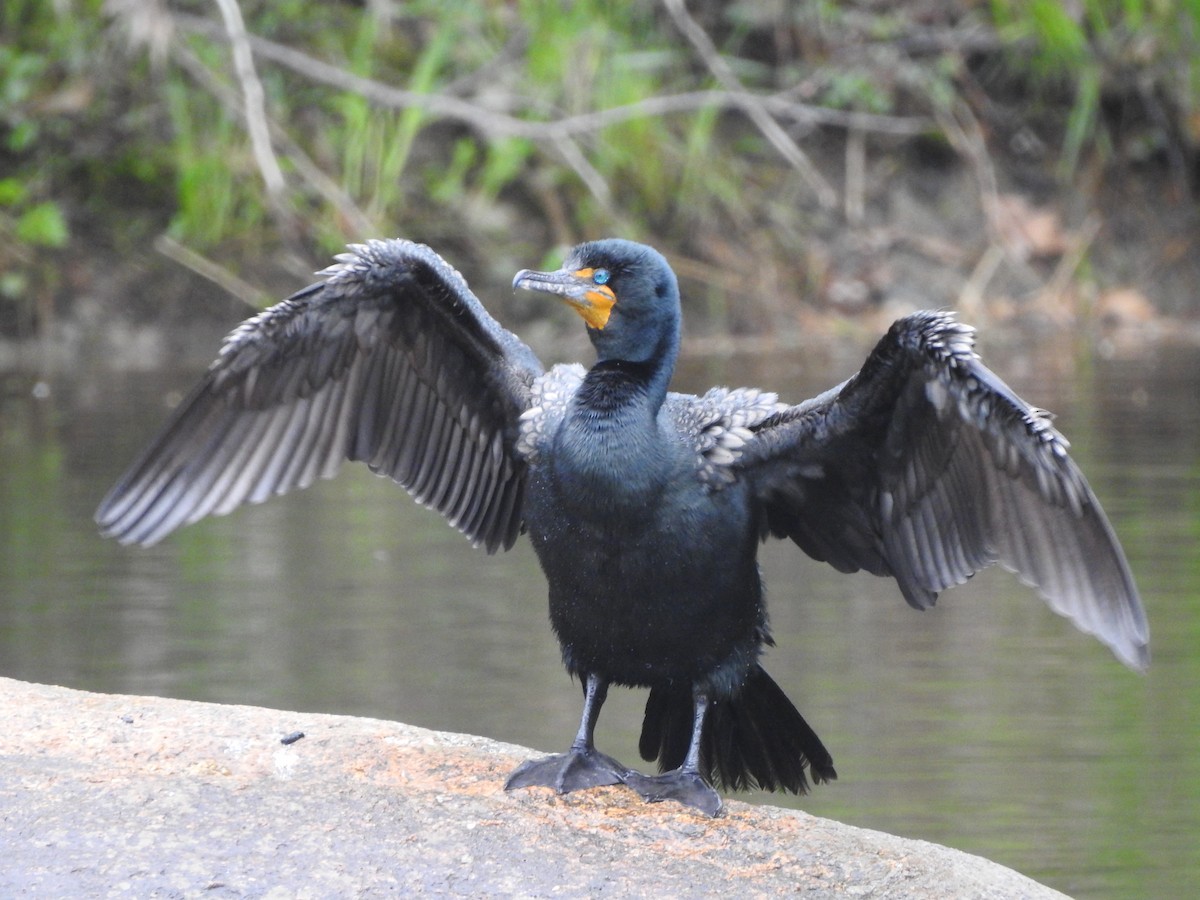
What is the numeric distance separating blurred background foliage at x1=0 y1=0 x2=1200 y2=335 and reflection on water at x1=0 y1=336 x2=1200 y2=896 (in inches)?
82.2

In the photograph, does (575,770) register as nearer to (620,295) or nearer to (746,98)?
(620,295)

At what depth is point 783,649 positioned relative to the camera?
225 inches

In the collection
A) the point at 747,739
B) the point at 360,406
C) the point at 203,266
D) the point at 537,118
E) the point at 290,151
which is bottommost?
the point at 747,739

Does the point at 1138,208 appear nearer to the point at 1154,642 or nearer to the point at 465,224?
the point at 465,224

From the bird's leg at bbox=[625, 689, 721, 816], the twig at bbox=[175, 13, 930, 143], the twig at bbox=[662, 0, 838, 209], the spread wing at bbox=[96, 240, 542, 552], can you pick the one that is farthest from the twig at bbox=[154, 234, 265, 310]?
the bird's leg at bbox=[625, 689, 721, 816]

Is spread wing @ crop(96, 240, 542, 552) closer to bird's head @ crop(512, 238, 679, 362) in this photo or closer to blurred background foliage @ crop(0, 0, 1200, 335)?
bird's head @ crop(512, 238, 679, 362)

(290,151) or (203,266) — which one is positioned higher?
(290,151)

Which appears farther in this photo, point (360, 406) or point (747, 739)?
point (360, 406)

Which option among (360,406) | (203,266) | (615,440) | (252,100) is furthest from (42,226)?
(615,440)

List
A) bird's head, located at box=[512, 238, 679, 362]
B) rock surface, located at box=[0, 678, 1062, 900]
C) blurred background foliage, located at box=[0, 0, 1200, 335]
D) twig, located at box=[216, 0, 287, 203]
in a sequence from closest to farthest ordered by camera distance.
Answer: rock surface, located at box=[0, 678, 1062, 900] < bird's head, located at box=[512, 238, 679, 362] < twig, located at box=[216, 0, 287, 203] < blurred background foliage, located at box=[0, 0, 1200, 335]

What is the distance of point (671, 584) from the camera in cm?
353

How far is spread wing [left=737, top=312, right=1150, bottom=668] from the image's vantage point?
134 inches

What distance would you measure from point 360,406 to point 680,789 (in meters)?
1.14

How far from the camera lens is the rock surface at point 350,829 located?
2947 millimetres
